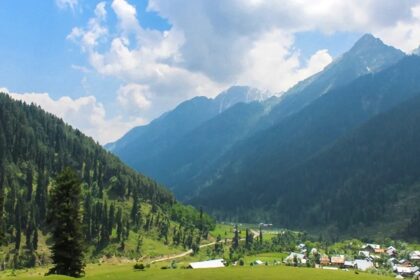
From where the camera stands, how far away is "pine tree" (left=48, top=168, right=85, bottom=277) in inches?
3164

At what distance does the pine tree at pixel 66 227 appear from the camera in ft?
264

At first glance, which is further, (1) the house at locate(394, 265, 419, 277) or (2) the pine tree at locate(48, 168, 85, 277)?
(1) the house at locate(394, 265, 419, 277)

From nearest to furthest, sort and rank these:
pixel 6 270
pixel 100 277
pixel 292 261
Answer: pixel 100 277
pixel 6 270
pixel 292 261

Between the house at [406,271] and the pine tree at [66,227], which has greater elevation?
the pine tree at [66,227]

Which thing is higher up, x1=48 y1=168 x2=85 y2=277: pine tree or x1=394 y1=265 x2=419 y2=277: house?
x1=48 y1=168 x2=85 y2=277: pine tree

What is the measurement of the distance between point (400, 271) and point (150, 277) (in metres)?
141

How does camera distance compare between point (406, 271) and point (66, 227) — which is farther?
point (406, 271)

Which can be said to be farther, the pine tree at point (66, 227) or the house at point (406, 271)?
the house at point (406, 271)

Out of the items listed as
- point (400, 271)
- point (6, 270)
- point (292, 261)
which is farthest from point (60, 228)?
point (400, 271)

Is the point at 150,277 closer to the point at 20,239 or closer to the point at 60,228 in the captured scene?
the point at 60,228

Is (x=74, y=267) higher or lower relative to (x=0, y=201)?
lower

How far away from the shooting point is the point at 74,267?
3187 inches

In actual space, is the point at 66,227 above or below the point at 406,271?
A: above

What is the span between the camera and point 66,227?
8094cm
